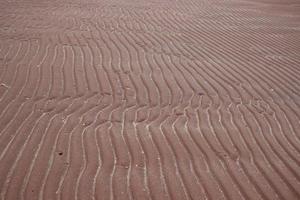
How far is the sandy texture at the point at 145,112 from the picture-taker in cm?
394

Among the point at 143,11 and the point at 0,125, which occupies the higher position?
the point at 0,125

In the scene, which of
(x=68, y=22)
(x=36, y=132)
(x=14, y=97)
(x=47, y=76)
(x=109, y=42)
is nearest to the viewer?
(x=36, y=132)

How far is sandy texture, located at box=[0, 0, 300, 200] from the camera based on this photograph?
155 inches

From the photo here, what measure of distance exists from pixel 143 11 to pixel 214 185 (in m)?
9.00

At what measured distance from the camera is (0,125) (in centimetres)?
473

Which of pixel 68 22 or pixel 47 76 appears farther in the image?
pixel 68 22

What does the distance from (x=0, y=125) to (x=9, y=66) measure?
221 centimetres

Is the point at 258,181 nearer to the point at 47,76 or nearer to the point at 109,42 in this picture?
the point at 47,76

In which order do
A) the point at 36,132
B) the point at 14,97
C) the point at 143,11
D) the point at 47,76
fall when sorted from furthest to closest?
1. the point at 143,11
2. the point at 47,76
3. the point at 14,97
4. the point at 36,132

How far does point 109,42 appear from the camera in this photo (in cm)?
841

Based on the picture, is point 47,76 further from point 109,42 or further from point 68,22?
point 68,22

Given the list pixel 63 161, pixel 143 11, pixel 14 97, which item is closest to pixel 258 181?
pixel 63 161

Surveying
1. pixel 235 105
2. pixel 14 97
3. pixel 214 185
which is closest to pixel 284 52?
pixel 235 105

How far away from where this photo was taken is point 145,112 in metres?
5.34
